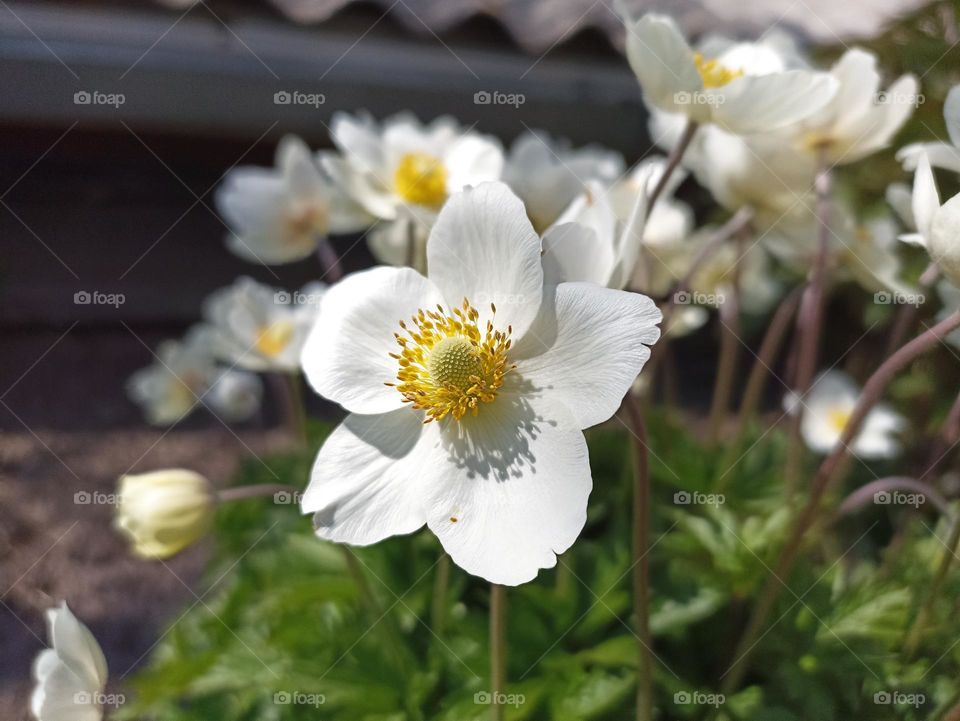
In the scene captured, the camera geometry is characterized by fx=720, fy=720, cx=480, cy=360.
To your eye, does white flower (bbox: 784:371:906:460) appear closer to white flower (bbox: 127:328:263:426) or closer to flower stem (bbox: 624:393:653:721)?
flower stem (bbox: 624:393:653:721)

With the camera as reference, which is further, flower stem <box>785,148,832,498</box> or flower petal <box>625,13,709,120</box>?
flower stem <box>785,148,832,498</box>

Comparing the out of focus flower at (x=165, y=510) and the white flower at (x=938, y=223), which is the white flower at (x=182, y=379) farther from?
the white flower at (x=938, y=223)

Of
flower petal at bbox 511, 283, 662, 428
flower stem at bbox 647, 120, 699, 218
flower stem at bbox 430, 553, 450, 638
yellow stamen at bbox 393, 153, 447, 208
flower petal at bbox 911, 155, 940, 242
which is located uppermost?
yellow stamen at bbox 393, 153, 447, 208

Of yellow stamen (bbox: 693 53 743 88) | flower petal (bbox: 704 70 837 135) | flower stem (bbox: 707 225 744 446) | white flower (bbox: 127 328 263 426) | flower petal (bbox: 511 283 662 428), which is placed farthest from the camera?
white flower (bbox: 127 328 263 426)

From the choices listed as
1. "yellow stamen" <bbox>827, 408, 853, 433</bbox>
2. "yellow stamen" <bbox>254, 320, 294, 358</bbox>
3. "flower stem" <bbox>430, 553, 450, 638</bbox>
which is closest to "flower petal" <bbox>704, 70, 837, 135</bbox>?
"flower stem" <bbox>430, 553, 450, 638</bbox>

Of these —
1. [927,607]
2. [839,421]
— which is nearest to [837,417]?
[839,421]

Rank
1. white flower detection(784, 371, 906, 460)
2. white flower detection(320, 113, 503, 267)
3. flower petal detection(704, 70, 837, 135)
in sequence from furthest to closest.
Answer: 1. white flower detection(784, 371, 906, 460)
2. white flower detection(320, 113, 503, 267)
3. flower petal detection(704, 70, 837, 135)

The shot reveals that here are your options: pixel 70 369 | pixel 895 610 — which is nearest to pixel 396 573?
pixel 895 610

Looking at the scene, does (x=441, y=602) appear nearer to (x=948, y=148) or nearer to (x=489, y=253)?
(x=489, y=253)
